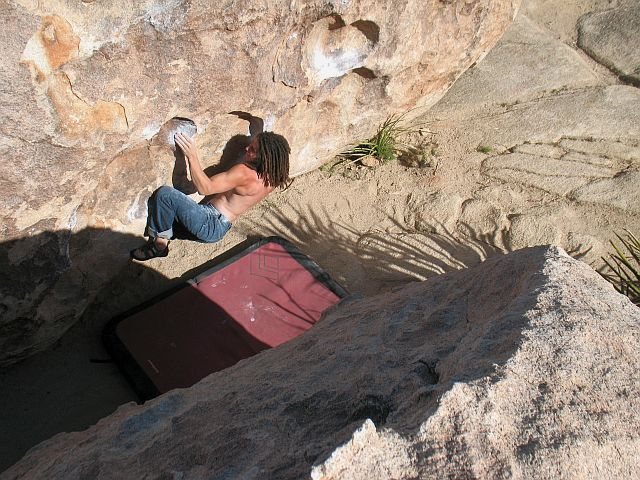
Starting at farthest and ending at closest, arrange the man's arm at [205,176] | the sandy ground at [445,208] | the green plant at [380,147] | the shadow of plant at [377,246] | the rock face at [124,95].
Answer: the green plant at [380,147], the shadow of plant at [377,246], the sandy ground at [445,208], the man's arm at [205,176], the rock face at [124,95]

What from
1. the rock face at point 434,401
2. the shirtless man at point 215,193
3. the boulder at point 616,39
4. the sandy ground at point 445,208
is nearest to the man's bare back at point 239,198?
the shirtless man at point 215,193

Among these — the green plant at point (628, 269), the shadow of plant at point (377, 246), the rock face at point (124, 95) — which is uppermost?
the rock face at point (124, 95)

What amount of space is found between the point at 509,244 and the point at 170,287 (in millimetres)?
1951

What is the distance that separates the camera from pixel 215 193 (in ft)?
11.0

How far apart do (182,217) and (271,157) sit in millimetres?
541

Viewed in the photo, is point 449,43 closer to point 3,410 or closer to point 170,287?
point 170,287

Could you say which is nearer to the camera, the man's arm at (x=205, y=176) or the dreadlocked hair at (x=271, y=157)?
the man's arm at (x=205, y=176)

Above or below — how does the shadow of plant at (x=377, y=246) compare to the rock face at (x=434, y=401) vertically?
below

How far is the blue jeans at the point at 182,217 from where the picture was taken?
316 centimetres

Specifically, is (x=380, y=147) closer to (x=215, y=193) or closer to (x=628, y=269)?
(x=215, y=193)

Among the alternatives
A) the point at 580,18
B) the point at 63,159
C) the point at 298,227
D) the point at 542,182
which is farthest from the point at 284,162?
the point at 580,18

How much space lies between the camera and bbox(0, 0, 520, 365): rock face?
2.33m

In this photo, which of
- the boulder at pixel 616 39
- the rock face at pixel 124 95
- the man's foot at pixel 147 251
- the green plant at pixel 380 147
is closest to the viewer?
the rock face at pixel 124 95

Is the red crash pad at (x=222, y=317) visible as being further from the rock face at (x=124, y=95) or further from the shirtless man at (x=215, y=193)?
the rock face at (x=124, y=95)
